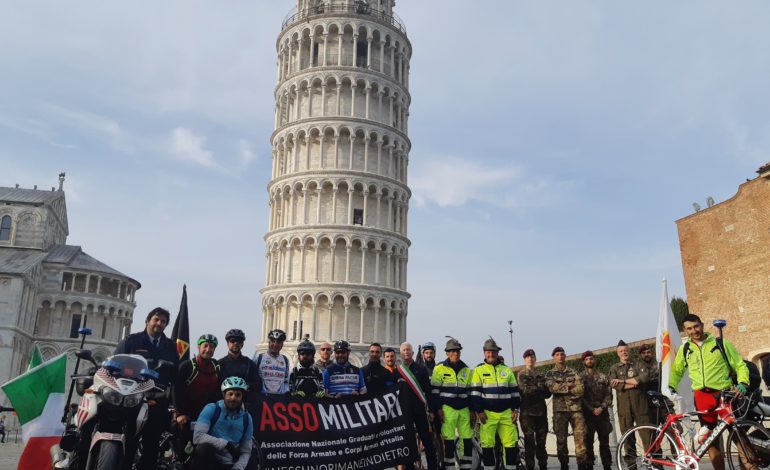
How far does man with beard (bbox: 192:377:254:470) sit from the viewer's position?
6305 millimetres

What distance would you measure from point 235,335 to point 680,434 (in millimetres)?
5551

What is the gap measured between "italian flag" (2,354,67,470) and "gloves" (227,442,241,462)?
119 inches

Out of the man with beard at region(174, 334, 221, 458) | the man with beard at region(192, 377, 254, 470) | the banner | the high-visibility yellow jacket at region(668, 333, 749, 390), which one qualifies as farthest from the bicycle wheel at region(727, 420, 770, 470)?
the man with beard at region(174, 334, 221, 458)

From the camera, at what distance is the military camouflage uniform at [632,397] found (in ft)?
34.2

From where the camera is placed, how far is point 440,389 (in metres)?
9.55

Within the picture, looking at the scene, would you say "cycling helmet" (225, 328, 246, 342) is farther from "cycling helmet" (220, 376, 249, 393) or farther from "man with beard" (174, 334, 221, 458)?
"cycling helmet" (220, 376, 249, 393)

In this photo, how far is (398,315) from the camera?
45.2 metres

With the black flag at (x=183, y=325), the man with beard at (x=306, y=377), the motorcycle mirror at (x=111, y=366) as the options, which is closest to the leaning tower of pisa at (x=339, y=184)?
the black flag at (x=183, y=325)

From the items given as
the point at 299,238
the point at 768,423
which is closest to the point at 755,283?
the point at 768,423

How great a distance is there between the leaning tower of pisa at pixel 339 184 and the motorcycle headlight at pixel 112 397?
119 feet

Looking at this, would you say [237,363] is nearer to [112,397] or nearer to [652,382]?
[112,397]

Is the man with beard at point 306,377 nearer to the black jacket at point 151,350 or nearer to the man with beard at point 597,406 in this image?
the black jacket at point 151,350

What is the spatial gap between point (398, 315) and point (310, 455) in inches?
1478

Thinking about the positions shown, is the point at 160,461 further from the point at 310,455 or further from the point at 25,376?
the point at 25,376
